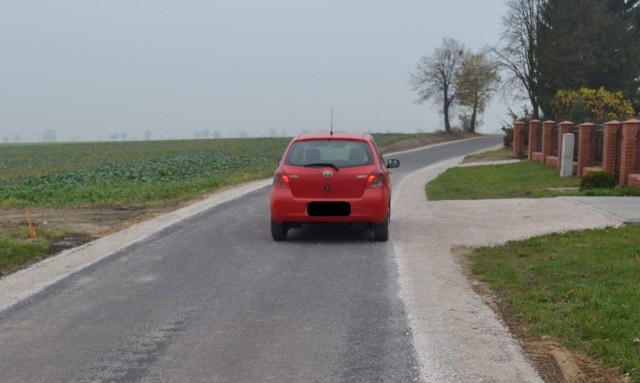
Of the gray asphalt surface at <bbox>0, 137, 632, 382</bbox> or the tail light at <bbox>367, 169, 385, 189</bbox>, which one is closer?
the gray asphalt surface at <bbox>0, 137, 632, 382</bbox>

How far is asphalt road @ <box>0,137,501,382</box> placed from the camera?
489cm

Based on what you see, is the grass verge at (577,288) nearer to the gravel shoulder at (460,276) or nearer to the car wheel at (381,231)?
the gravel shoulder at (460,276)

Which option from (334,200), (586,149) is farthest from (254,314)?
(586,149)

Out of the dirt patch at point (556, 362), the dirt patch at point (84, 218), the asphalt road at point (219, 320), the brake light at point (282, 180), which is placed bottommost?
the dirt patch at point (84, 218)

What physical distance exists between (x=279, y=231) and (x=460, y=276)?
341cm

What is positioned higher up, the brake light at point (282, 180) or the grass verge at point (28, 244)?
the brake light at point (282, 180)

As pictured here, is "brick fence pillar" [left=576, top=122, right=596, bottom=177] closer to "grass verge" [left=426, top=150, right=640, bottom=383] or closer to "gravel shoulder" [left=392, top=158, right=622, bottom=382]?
"gravel shoulder" [left=392, top=158, right=622, bottom=382]

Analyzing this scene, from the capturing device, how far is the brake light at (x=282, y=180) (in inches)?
410

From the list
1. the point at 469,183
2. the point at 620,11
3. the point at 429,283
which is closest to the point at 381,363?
the point at 429,283

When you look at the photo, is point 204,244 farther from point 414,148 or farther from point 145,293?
point 414,148

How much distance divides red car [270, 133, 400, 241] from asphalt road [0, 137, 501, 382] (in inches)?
21.2

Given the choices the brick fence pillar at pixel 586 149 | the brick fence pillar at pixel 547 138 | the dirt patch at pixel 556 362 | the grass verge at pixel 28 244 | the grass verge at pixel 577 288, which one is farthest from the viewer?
the brick fence pillar at pixel 547 138

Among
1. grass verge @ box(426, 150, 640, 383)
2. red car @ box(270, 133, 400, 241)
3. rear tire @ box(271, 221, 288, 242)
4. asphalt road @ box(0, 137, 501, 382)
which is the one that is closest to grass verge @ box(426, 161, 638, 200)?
grass verge @ box(426, 150, 640, 383)

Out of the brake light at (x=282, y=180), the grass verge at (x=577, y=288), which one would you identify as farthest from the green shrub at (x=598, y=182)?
the brake light at (x=282, y=180)
